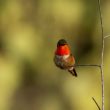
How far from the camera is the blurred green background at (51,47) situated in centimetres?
1009

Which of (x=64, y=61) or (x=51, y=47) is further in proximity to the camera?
(x=51, y=47)

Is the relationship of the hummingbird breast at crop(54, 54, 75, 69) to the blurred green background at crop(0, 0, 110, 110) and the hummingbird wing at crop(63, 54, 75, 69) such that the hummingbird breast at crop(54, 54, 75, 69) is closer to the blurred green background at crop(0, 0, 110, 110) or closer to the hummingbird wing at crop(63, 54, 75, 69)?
the hummingbird wing at crop(63, 54, 75, 69)

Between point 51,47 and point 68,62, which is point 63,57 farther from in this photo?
point 51,47

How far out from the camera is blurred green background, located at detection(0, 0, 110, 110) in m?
10.1

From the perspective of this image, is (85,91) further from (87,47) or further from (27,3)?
(27,3)

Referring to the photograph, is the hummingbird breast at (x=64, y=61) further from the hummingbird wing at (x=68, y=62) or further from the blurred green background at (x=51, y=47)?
the blurred green background at (x=51, y=47)

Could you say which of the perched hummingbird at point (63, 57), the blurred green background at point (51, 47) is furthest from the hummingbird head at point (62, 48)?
the blurred green background at point (51, 47)

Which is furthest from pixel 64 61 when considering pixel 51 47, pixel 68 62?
pixel 51 47

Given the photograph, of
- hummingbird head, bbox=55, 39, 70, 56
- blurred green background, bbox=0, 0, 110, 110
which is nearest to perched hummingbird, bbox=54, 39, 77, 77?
hummingbird head, bbox=55, 39, 70, 56

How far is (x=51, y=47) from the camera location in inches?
406

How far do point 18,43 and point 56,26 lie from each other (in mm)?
857

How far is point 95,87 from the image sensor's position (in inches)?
396

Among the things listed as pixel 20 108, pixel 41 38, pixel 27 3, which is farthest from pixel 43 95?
pixel 27 3

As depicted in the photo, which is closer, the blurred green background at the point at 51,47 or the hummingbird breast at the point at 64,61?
the hummingbird breast at the point at 64,61
